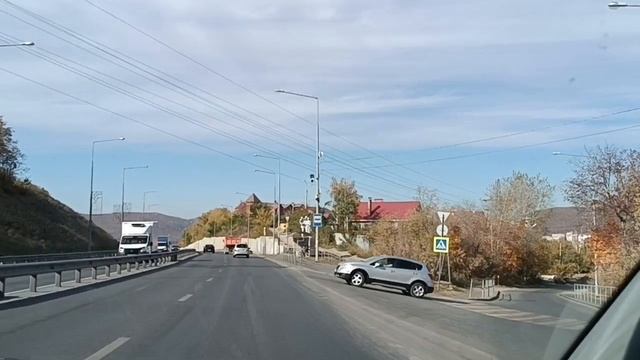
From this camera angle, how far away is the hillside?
2758 inches

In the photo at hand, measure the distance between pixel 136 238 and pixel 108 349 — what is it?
48430 mm

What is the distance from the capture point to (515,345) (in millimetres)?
13703

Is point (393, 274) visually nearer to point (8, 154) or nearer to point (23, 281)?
point (23, 281)

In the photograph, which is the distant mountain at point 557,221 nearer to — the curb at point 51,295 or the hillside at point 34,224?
the curb at point 51,295

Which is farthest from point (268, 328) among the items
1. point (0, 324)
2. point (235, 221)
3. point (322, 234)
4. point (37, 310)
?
point (235, 221)

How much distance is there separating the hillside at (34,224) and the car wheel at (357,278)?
37.8 meters

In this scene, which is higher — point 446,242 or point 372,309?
point 446,242

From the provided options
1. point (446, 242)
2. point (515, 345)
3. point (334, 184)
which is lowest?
point (515, 345)

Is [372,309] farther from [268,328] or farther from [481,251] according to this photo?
[481,251]

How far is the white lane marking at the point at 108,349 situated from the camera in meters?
11.6

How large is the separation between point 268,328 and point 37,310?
625 centimetres

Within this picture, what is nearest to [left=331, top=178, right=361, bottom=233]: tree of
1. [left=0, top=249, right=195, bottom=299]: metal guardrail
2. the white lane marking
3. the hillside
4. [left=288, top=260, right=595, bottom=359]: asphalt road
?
the hillside

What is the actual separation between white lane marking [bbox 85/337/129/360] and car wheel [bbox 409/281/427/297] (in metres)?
20.3

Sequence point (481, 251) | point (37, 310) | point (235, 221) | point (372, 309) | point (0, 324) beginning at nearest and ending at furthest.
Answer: point (0, 324) < point (37, 310) < point (372, 309) < point (481, 251) < point (235, 221)
